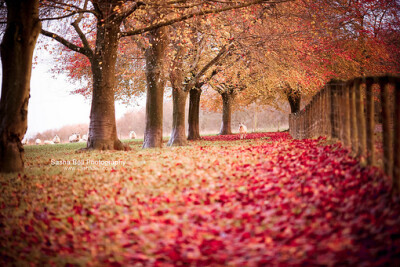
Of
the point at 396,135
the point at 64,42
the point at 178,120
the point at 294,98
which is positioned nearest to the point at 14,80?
the point at 64,42

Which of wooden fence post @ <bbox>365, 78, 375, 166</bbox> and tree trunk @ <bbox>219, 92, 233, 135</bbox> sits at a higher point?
tree trunk @ <bbox>219, 92, 233, 135</bbox>

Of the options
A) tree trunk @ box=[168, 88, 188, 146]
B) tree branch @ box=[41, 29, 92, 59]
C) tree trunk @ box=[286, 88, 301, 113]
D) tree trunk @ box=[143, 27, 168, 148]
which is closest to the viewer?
tree branch @ box=[41, 29, 92, 59]

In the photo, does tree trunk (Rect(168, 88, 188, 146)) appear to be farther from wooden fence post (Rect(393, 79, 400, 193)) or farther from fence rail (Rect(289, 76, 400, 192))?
wooden fence post (Rect(393, 79, 400, 193))

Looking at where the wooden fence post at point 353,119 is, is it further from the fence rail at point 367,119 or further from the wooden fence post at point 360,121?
the wooden fence post at point 360,121

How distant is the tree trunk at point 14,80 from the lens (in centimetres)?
909

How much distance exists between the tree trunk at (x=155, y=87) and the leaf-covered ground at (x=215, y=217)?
8.26 meters

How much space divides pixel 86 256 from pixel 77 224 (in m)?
1.22

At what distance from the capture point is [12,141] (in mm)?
9148

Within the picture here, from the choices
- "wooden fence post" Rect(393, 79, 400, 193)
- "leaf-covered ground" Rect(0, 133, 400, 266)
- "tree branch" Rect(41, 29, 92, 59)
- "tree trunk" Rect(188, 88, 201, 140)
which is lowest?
"leaf-covered ground" Rect(0, 133, 400, 266)

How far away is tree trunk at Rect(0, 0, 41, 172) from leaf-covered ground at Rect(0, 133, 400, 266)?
153cm

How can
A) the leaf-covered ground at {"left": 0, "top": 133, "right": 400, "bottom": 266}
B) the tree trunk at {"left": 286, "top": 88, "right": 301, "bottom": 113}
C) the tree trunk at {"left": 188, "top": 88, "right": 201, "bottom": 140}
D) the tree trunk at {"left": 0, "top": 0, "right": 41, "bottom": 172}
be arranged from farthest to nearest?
the tree trunk at {"left": 286, "top": 88, "right": 301, "bottom": 113}, the tree trunk at {"left": 188, "top": 88, "right": 201, "bottom": 140}, the tree trunk at {"left": 0, "top": 0, "right": 41, "bottom": 172}, the leaf-covered ground at {"left": 0, "top": 133, "right": 400, "bottom": 266}

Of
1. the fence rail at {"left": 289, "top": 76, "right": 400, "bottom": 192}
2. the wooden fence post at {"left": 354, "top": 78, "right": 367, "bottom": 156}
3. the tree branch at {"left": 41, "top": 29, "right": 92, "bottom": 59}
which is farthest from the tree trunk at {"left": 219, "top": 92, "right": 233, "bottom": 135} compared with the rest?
the wooden fence post at {"left": 354, "top": 78, "right": 367, "bottom": 156}

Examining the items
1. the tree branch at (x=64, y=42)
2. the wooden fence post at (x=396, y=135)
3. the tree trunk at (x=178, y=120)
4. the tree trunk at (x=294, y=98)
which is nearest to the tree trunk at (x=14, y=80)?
the tree branch at (x=64, y=42)

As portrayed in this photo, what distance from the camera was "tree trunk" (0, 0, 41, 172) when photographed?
358 inches
